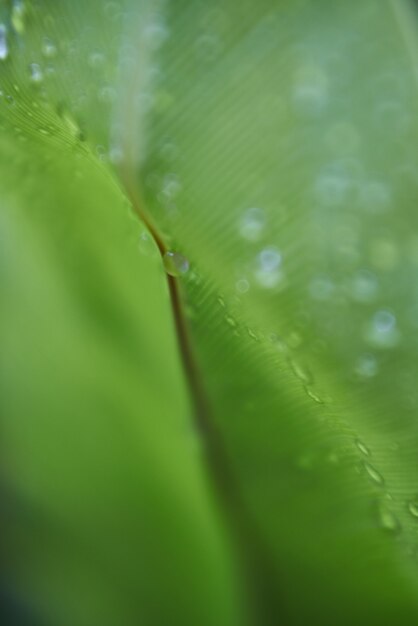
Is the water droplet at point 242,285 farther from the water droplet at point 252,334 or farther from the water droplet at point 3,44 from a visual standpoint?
the water droplet at point 3,44

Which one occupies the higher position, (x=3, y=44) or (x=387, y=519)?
(x=3, y=44)

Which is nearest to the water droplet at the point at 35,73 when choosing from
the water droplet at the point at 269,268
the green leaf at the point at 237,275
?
the green leaf at the point at 237,275

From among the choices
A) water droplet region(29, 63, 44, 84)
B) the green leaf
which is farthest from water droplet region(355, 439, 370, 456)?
water droplet region(29, 63, 44, 84)

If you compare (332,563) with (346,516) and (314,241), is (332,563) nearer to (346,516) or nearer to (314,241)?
(346,516)

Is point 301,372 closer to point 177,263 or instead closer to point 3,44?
point 177,263

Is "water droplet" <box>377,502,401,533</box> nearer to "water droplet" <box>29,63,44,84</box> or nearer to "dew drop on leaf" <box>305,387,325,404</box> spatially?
"dew drop on leaf" <box>305,387,325,404</box>

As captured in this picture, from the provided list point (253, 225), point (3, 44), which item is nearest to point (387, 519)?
point (253, 225)

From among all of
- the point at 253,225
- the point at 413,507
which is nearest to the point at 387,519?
the point at 413,507

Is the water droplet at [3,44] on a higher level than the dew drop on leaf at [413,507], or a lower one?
higher
